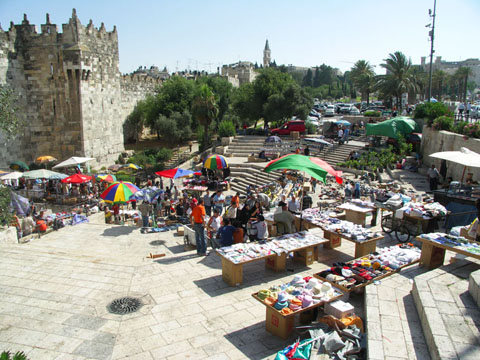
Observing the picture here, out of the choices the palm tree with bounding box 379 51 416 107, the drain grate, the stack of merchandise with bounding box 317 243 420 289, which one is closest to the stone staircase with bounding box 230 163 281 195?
the drain grate

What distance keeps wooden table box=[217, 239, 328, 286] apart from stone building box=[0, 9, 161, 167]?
21904mm

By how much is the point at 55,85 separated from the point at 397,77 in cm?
2846

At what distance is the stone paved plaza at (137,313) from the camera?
5.80 meters

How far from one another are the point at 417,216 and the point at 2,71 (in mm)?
25962

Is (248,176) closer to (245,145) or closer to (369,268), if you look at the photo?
(245,145)

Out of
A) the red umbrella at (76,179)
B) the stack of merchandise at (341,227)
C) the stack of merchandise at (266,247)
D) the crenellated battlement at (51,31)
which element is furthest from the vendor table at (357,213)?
the crenellated battlement at (51,31)

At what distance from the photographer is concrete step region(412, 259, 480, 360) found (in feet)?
15.6

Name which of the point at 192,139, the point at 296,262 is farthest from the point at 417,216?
the point at 192,139

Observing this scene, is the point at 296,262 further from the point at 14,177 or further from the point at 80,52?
the point at 80,52

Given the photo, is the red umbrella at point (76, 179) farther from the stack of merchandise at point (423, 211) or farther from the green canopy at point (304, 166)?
the stack of merchandise at point (423, 211)

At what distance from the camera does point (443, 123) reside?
1950cm

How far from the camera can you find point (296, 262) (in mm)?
8750

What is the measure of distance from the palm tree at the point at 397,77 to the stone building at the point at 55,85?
2468 centimetres

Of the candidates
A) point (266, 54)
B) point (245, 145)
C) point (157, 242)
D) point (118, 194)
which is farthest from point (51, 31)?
point (266, 54)
